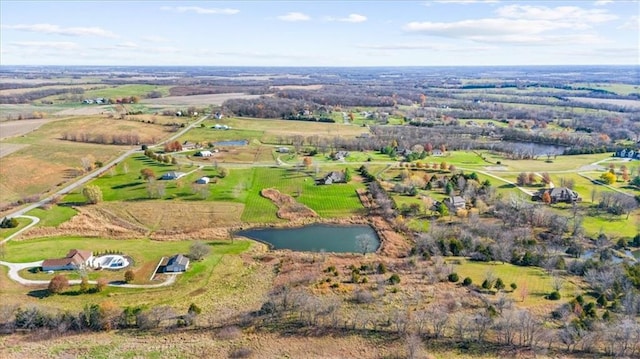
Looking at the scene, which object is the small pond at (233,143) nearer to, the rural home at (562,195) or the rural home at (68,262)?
the rural home at (68,262)

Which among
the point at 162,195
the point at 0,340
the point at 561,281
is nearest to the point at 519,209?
the point at 561,281

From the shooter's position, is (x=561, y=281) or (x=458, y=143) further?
(x=458, y=143)

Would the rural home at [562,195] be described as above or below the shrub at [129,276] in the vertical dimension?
above

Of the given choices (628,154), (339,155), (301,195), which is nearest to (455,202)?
(301,195)

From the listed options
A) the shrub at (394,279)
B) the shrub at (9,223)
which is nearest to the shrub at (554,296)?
the shrub at (394,279)

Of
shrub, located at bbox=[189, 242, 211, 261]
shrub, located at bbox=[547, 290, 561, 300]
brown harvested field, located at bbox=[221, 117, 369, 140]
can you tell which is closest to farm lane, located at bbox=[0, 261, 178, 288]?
shrub, located at bbox=[189, 242, 211, 261]

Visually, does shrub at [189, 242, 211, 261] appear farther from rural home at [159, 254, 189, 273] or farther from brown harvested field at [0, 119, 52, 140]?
brown harvested field at [0, 119, 52, 140]

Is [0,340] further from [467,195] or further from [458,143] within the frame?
[458,143]
